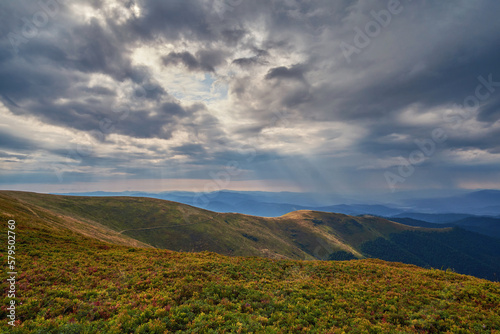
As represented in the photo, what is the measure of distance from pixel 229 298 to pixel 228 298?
0.32ft

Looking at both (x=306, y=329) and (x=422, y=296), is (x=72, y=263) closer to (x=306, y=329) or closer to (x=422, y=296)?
(x=306, y=329)

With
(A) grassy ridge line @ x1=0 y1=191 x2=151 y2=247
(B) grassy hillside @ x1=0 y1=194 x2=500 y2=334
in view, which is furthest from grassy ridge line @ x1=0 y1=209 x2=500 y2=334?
(A) grassy ridge line @ x1=0 y1=191 x2=151 y2=247

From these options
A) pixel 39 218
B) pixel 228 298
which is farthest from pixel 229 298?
pixel 39 218

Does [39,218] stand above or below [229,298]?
below

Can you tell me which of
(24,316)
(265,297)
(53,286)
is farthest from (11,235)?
(265,297)

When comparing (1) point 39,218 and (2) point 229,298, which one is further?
(1) point 39,218

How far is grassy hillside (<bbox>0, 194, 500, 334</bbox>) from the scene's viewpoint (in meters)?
12.8

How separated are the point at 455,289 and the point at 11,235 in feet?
170

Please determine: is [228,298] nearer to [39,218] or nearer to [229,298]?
[229,298]

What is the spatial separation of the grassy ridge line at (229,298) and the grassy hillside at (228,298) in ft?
0.23

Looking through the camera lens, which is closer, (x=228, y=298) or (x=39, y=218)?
(x=228, y=298)

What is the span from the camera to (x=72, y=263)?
2286 cm

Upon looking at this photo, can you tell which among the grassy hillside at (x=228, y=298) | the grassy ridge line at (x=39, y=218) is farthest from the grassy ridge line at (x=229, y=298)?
the grassy ridge line at (x=39, y=218)

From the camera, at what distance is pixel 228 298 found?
56.5ft
